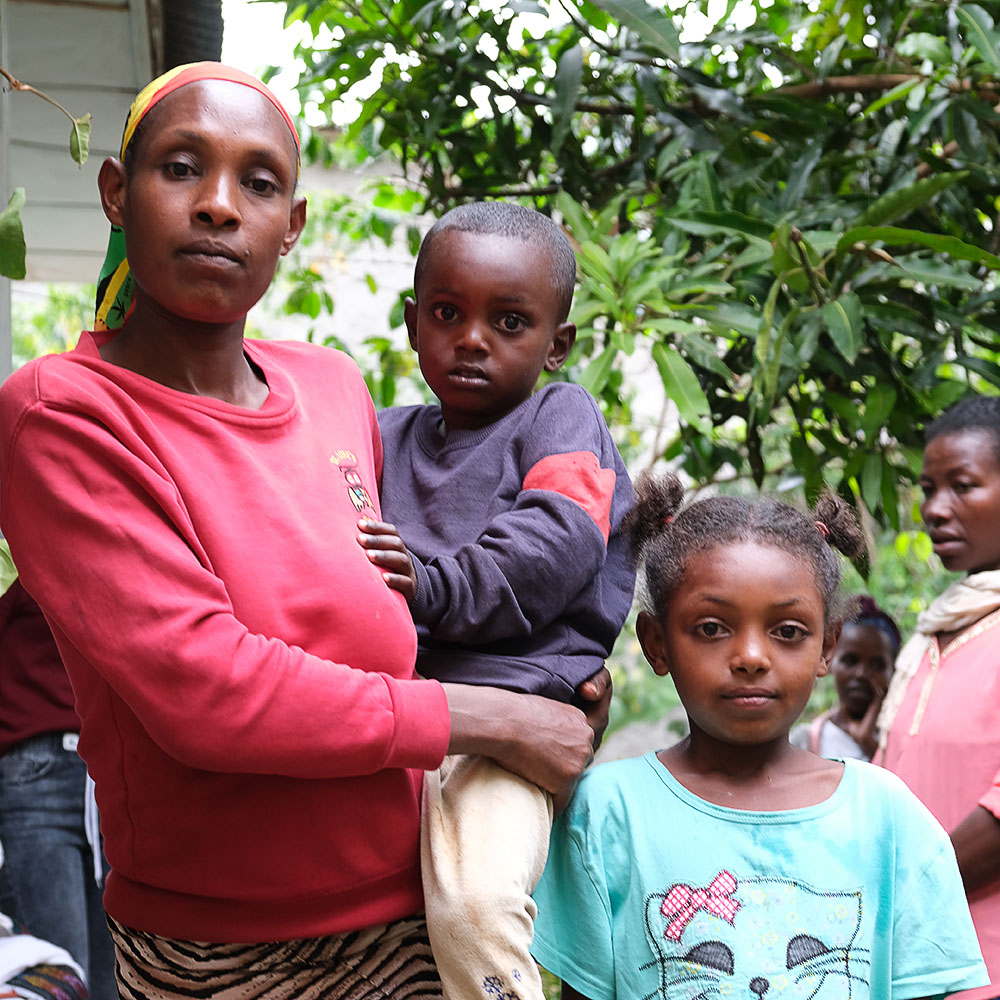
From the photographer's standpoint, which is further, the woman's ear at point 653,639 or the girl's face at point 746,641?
the woman's ear at point 653,639

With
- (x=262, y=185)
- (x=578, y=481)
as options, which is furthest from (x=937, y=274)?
(x=262, y=185)

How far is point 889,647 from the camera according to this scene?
12.3ft

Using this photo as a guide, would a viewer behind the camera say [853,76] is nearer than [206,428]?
No

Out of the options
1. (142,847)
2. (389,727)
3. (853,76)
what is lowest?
(142,847)

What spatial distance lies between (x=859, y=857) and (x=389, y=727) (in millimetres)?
788

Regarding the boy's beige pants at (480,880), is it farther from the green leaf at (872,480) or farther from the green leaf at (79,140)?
the green leaf at (872,480)

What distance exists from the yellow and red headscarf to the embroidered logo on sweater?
0.31 meters

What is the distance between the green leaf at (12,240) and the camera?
1.62 metres

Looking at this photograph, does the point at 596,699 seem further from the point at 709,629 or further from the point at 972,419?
the point at 972,419

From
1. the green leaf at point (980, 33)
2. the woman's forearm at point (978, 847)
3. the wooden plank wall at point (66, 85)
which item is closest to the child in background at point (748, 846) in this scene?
the woman's forearm at point (978, 847)

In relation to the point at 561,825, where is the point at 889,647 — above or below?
below

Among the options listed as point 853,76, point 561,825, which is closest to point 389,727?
point 561,825

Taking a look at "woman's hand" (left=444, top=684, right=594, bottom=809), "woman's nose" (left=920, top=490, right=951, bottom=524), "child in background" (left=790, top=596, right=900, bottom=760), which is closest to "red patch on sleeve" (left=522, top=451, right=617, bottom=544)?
"woman's hand" (left=444, top=684, right=594, bottom=809)

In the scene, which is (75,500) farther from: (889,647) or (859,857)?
(889,647)
